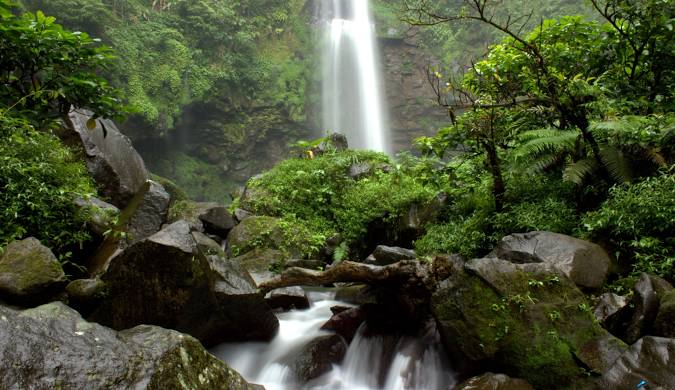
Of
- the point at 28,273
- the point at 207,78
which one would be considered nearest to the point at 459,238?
the point at 28,273

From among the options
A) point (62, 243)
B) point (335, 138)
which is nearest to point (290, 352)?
point (62, 243)

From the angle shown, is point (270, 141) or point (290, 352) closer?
point (290, 352)

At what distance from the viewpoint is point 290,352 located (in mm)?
4816

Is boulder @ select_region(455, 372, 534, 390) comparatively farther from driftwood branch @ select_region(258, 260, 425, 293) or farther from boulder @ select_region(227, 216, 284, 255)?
boulder @ select_region(227, 216, 284, 255)

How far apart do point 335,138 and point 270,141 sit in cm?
1106

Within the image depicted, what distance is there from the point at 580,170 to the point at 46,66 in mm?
6693

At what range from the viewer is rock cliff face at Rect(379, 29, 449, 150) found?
86.5ft

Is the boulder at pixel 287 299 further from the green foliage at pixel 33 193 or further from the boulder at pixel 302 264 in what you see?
the green foliage at pixel 33 193

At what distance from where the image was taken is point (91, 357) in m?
2.22

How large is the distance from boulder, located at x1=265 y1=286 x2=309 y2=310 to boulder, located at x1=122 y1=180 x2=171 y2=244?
247cm

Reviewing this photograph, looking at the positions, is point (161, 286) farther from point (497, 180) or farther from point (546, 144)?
point (546, 144)

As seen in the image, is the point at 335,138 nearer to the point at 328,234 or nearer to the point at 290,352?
the point at 328,234

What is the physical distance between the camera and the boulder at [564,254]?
13.9 ft

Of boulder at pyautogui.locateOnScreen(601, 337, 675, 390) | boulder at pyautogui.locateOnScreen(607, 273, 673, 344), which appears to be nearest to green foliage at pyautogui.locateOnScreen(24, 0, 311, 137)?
boulder at pyautogui.locateOnScreen(607, 273, 673, 344)
